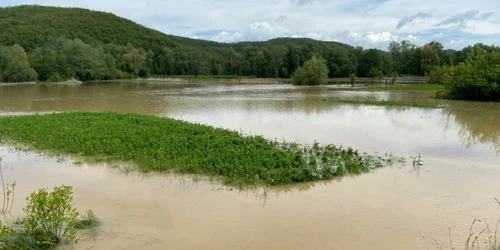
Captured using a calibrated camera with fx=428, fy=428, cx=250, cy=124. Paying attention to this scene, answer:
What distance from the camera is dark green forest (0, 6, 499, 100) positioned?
85188 mm

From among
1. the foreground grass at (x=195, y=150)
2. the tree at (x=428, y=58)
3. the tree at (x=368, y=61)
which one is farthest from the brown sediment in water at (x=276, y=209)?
the tree at (x=368, y=61)

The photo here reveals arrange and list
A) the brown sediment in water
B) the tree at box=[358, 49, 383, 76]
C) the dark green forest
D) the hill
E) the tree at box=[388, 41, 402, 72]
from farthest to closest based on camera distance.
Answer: the tree at box=[388, 41, 402, 72], the tree at box=[358, 49, 383, 76], the hill, the dark green forest, the brown sediment in water

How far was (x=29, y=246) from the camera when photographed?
288 inches

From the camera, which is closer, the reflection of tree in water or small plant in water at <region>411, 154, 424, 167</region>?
small plant in water at <region>411, 154, 424, 167</region>

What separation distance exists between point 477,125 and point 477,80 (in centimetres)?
1651

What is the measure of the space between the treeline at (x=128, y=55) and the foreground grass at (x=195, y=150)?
68590mm

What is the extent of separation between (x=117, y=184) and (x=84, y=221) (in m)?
3.19

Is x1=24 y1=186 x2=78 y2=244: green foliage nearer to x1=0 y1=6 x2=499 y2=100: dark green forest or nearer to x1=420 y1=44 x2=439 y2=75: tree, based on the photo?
x1=0 y1=6 x2=499 y2=100: dark green forest

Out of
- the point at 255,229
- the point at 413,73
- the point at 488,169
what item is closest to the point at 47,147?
the point at 255,229

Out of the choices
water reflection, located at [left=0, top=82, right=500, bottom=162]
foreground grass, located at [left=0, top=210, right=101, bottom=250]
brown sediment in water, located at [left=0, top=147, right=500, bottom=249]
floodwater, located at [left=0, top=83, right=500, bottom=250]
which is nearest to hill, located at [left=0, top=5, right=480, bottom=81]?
water reflection, located at [left=0, top=82, right=500, bottom=162]

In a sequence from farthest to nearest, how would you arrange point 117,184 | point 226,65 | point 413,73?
point 226,65, point 413,73, point 117,184

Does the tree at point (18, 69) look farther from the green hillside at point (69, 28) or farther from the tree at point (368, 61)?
the tree at point (368, 61)

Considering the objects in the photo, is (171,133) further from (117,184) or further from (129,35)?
(129,35)

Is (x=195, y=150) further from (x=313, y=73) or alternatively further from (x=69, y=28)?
(x=69, y=28)
